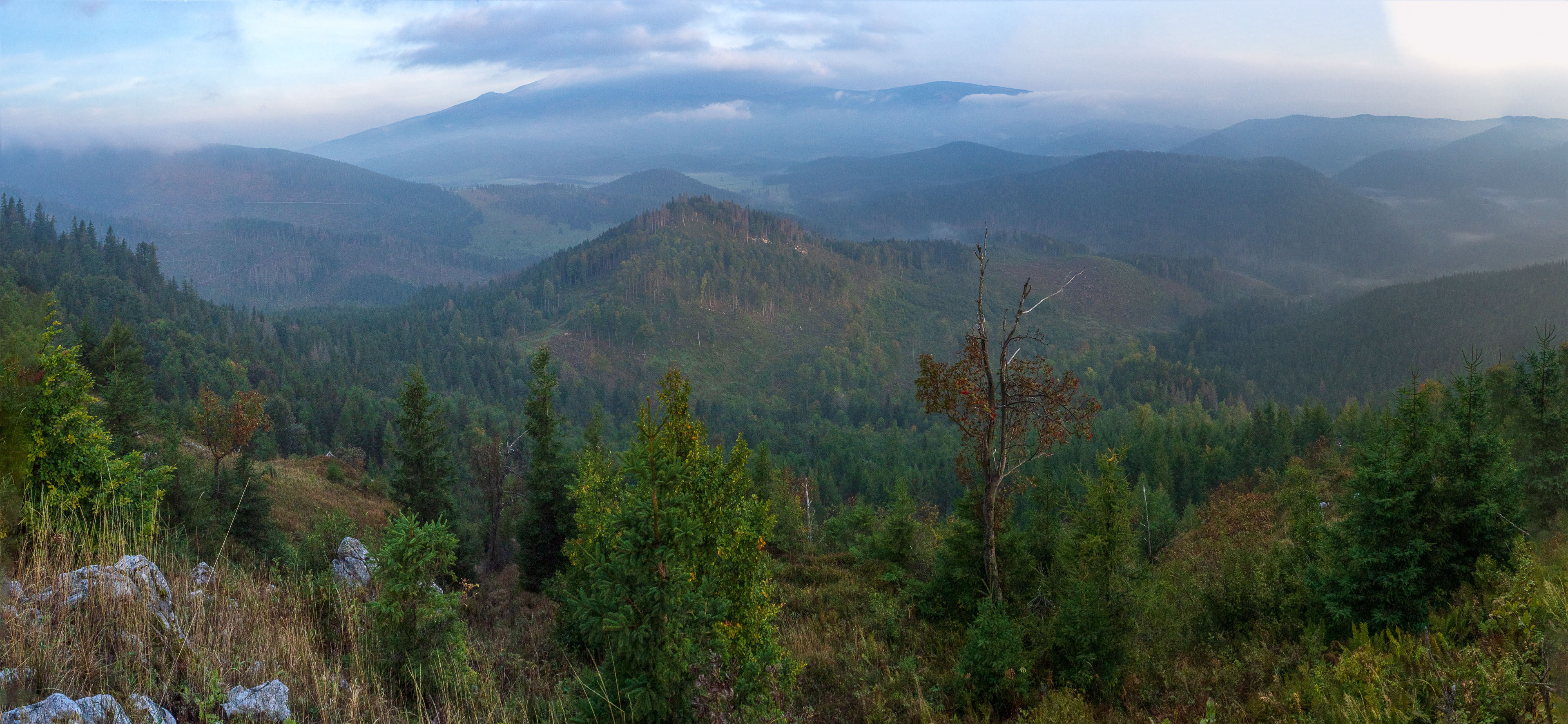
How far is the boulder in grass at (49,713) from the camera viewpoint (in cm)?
383

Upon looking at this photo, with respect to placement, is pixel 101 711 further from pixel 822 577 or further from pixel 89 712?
pixel 822 577

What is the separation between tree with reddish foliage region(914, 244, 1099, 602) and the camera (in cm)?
1366

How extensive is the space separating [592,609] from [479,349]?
200 meters

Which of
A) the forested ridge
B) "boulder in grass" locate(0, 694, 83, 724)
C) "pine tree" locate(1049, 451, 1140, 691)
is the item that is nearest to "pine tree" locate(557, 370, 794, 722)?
the forested ridge

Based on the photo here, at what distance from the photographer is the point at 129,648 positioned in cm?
520

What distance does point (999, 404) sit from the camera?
47.0ft

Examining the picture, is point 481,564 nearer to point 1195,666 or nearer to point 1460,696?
point 1195,666

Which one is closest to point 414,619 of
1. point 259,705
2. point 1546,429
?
point 259,705

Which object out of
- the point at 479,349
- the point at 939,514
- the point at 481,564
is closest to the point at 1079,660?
the point at 481,564

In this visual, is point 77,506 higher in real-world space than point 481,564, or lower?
higher

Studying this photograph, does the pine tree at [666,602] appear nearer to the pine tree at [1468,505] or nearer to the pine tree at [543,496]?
the pine tree at [1468,505]

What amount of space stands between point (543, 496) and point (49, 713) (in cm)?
2213

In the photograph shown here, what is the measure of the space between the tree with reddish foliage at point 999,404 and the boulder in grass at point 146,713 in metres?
11.2

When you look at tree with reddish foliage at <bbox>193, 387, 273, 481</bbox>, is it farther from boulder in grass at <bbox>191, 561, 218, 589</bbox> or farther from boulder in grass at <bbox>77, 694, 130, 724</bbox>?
boulder in grass at <bbox>77, 694, 130, 724</bbox>
